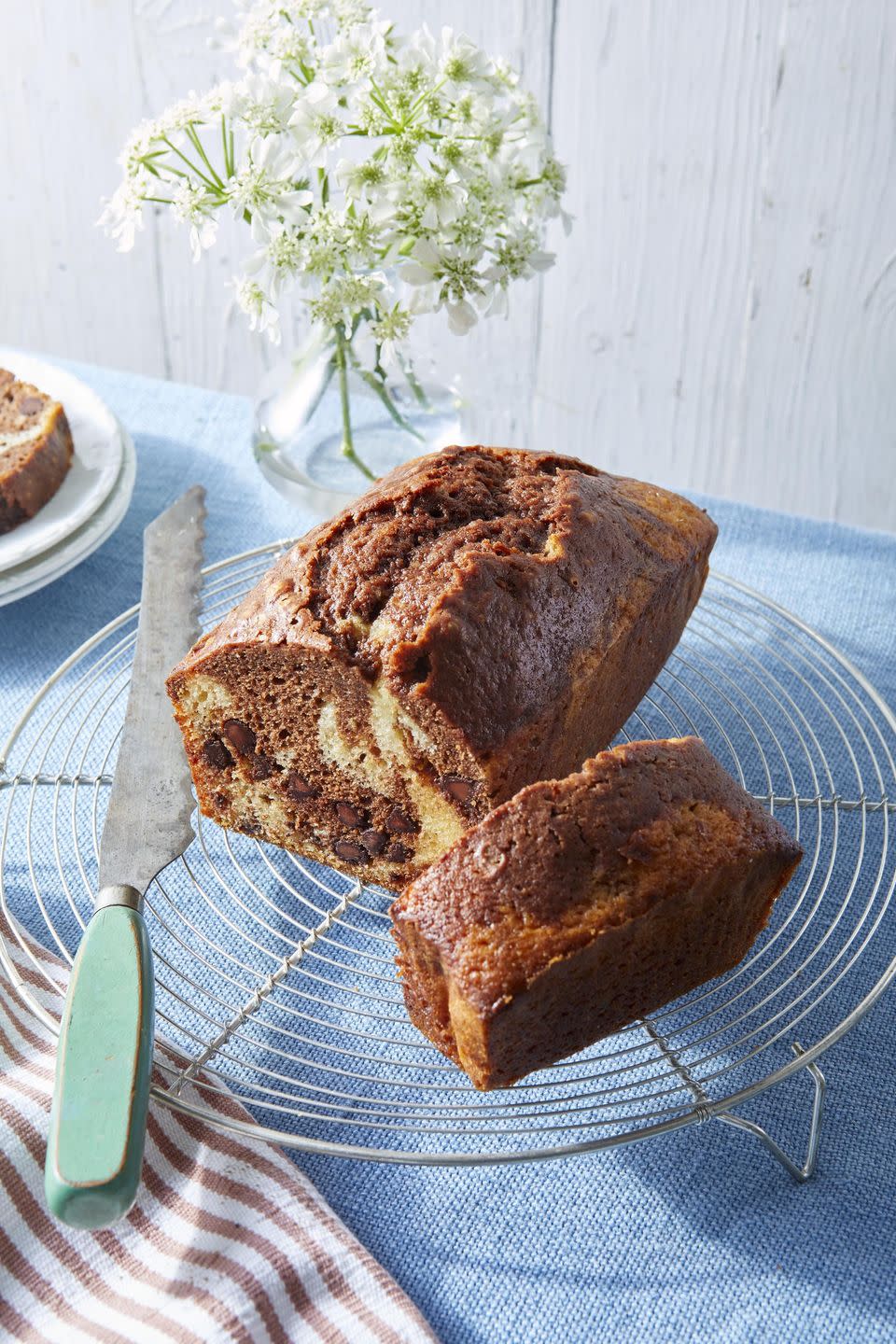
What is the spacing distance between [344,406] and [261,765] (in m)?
1.01

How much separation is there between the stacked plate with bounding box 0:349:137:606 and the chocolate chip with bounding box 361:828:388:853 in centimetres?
106

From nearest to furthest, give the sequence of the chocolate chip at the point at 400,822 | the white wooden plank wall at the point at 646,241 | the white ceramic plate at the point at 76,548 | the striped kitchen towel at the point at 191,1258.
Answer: the striped kitchen towel at the point at 191,1258 < the chocolate chip at the point at 400,822 < the white ceramic plate at the point at 76,548 < the white wooden plank wall at the point at 646,241

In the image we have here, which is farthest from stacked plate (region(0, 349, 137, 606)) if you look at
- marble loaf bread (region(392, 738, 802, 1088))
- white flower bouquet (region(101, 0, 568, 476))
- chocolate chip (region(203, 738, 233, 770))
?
marble loaf bread (region(392, 738, 802, 1088))

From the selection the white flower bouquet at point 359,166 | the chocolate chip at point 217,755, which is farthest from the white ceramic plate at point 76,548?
the chocolate chip at point 217,755

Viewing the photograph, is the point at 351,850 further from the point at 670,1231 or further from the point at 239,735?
the point at 670,1231

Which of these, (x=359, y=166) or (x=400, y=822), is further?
(x=359, y=166)

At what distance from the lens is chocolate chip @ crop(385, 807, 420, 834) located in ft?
6.47

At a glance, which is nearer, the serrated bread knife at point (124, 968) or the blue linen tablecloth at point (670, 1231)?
the serrated bread knife at point (124, 968)

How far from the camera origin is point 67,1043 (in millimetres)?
1447

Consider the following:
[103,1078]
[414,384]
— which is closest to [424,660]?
[103,1078]

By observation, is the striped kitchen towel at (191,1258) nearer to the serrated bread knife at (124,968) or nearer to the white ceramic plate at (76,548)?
the serrated bread knife at (124,968)

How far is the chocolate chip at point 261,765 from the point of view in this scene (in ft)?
6.74

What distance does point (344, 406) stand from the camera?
2.75 metres

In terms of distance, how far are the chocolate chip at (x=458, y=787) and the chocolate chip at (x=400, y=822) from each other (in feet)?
0.38
